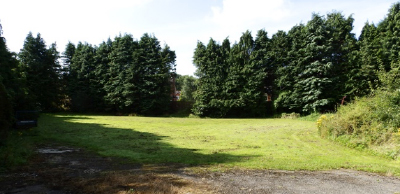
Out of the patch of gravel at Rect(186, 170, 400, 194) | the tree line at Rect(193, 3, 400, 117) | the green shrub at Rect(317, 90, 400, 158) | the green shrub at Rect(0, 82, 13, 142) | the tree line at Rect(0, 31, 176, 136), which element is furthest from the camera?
the tree line at Rect(0, 31, 176, 136)

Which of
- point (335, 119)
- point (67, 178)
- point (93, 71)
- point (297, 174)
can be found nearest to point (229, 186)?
point (297, 174)

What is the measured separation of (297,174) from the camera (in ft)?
21.1

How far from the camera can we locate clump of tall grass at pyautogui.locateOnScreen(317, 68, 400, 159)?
9.52m

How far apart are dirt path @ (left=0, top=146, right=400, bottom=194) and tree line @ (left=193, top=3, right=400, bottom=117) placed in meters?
22.6

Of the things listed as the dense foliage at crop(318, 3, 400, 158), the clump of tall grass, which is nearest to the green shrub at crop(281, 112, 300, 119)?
the dense foliage at crop(318, 3, 400, 158)

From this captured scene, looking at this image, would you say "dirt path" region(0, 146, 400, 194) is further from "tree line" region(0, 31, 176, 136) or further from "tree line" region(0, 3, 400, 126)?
"tree line" region(0, 31, 176, 136)

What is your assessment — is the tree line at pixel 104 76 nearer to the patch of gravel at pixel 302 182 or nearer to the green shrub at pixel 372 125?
the green shrub at pixel 372 125

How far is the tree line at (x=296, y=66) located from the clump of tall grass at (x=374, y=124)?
1500 centimetres

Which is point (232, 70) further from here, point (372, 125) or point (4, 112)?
point (4, 112)

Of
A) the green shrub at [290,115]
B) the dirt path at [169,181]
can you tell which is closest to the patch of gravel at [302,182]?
the dirt path at [169,181]

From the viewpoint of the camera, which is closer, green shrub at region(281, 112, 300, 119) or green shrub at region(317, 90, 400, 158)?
green shrub at region(317, 90, 400, 158)

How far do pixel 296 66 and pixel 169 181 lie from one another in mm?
28994

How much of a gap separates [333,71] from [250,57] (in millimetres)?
10712

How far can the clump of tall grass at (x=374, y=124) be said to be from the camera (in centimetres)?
952
